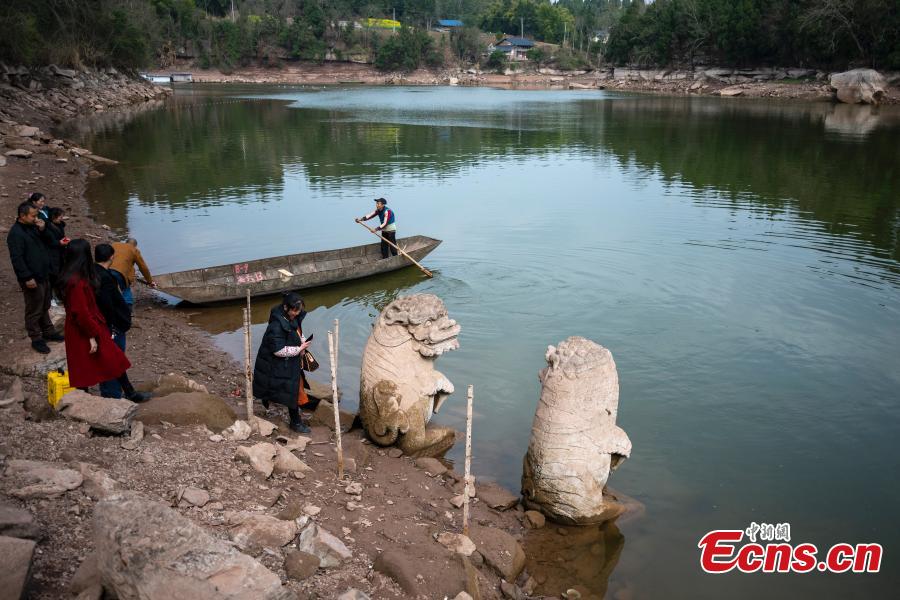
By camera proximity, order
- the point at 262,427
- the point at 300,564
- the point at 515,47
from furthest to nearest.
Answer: the point at 515,47
the point at 262,427
the point at 300,564

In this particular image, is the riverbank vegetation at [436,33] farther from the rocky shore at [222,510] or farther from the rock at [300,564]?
the rock at [300,564]

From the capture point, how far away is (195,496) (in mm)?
6375

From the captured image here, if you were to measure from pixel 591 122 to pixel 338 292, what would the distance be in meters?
42.1

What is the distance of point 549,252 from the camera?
774 inches

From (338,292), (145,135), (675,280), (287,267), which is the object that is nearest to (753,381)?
(675,280)

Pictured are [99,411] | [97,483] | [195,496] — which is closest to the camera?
[97,483]

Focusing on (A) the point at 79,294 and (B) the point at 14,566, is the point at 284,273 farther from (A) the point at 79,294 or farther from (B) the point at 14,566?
(B) the point at 14,566

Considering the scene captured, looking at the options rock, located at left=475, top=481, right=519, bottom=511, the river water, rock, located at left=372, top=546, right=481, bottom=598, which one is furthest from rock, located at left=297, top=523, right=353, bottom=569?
rock, located at left=475, top=481, right=519, bottom=511

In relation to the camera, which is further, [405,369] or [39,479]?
[405,369]

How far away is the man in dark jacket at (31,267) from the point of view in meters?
9.93

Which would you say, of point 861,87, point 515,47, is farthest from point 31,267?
point 515,47

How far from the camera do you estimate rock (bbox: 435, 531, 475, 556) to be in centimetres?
696

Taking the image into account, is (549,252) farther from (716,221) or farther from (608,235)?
(716,221)

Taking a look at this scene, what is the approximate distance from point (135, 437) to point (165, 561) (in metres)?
3.47
